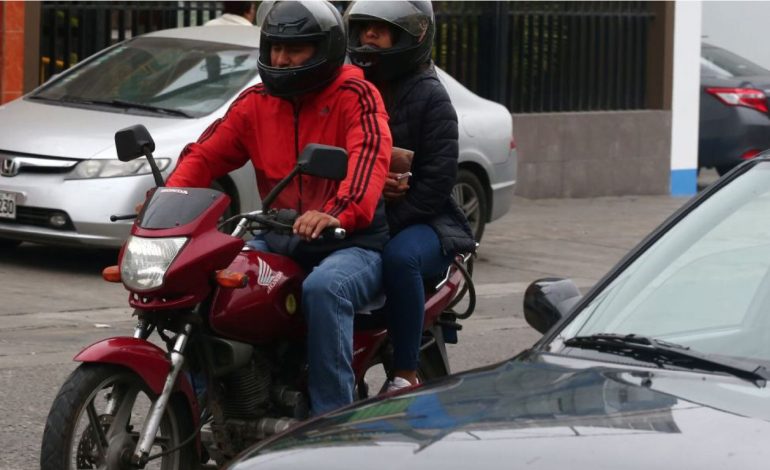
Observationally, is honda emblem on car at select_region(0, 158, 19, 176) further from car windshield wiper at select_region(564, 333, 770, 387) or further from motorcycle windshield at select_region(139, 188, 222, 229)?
car windshield wiper at select_region(564, 333, 770, 387)

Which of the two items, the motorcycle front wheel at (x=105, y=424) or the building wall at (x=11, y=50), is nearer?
the motorcycle front wheel at (x=105, y=424)

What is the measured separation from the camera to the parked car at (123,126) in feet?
34.4

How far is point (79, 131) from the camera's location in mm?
10883

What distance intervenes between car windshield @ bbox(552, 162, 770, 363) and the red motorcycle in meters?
1.15

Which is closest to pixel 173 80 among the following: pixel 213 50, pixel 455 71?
pixel 213 50

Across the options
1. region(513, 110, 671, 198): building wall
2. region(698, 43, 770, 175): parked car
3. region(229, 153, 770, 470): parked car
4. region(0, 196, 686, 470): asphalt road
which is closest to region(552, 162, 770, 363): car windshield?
region(229, 153, 770, 470): parked car

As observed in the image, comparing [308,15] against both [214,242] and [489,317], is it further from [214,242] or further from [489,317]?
[489,317]

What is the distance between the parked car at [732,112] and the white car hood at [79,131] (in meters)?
8.34

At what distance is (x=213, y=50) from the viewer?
39.1ft

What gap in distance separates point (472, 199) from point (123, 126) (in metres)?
2.71

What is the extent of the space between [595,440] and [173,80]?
28.7 ft

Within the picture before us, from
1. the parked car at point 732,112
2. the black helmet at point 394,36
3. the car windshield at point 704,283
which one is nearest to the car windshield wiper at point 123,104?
the black helmet at point 394,36

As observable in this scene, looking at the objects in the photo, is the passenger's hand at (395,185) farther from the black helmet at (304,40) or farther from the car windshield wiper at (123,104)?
the car windshield wiper at (123,104)

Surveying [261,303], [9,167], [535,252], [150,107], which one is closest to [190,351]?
[261,303]
